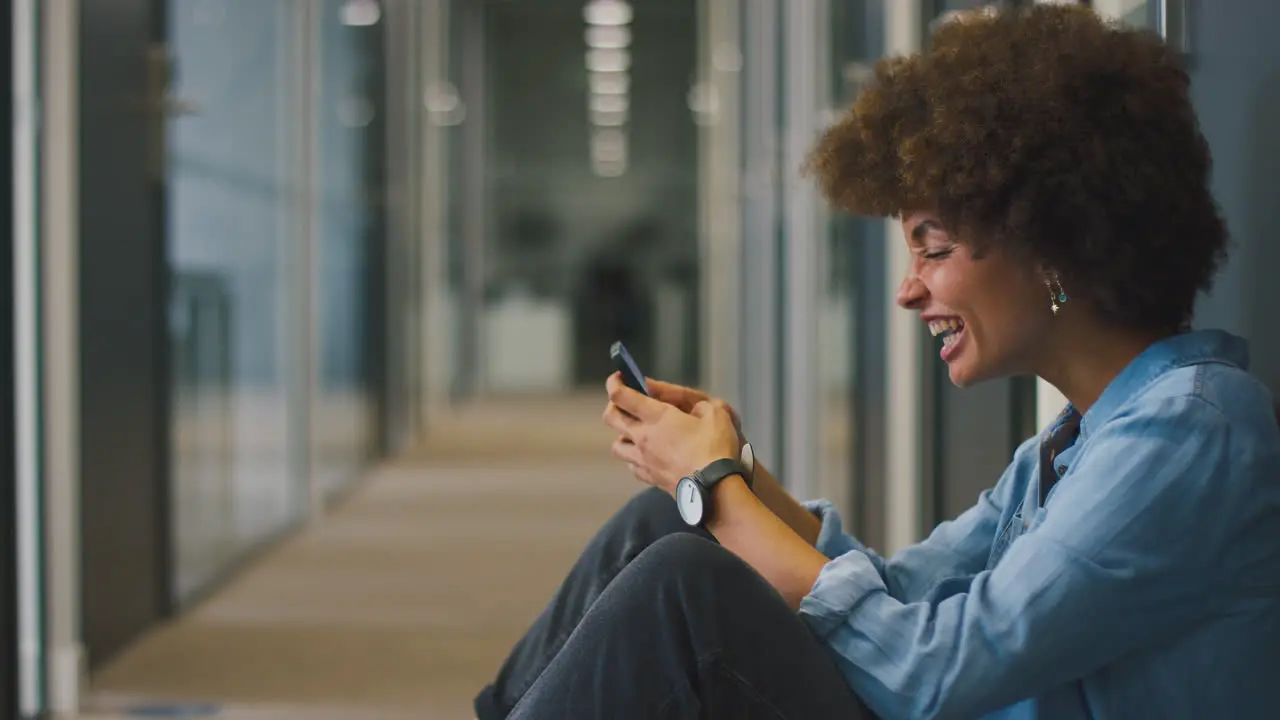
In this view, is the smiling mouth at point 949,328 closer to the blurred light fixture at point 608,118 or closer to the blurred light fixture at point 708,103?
the blurred light fixture at point 708,103

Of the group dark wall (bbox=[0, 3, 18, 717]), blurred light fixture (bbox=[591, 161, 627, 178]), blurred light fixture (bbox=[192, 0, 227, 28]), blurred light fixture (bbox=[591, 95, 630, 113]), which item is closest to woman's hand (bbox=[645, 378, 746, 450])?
dark wall (bbox=[0, 3, 18, 717])

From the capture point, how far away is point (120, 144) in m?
3.72

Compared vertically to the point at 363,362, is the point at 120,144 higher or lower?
higher

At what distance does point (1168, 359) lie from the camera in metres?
1.35

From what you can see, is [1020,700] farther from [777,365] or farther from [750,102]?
[750,102]

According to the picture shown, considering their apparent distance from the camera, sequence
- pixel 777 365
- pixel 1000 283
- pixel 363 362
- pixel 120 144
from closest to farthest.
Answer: pixel 1000 283
pixel 120 144
pixel 777 365
pixel 363 362

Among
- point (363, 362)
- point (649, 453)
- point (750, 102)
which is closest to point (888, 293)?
point (649, 453)

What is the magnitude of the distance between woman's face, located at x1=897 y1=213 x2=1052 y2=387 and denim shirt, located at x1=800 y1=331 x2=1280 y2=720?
0.37ft

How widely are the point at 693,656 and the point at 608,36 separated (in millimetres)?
14672

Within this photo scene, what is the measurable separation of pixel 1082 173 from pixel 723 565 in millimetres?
486

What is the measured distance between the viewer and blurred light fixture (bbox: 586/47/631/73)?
15.8 metres

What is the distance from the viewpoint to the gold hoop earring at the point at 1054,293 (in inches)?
55.6

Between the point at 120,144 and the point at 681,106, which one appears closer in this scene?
the point at 120,144

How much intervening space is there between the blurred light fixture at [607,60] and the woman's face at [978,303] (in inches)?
573
